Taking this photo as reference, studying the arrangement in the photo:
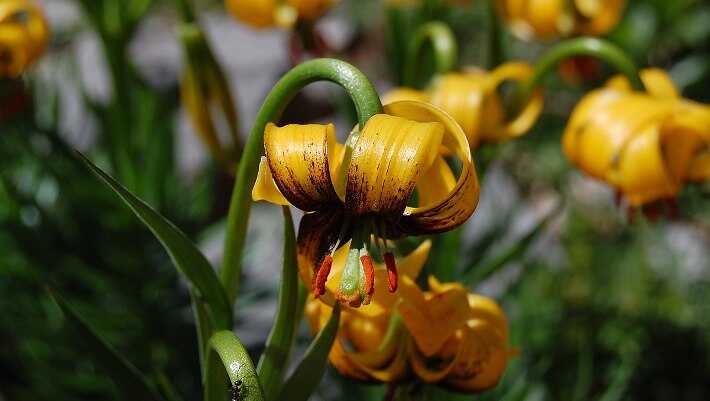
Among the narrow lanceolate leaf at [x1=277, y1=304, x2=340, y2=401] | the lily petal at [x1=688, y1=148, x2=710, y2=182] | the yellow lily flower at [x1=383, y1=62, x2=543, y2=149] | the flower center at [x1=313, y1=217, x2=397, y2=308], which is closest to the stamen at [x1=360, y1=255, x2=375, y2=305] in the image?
the flower center at [x1=313, y1=217, x2=397, y2=308]

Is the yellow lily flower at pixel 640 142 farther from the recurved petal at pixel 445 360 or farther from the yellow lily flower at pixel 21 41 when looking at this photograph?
the yellow lily flower at pixel 21 41

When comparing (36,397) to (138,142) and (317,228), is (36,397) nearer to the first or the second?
(138,142)

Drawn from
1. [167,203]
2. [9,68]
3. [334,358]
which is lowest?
[167,203]

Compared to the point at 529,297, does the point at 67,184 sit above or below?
above

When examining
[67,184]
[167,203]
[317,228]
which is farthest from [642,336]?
[317,228]

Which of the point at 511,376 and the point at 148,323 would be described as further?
the point at 148,323

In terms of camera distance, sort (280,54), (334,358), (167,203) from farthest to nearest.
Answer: (280,54) < (167,203) < (334,358)

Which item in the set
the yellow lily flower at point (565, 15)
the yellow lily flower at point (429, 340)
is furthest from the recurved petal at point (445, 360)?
the yellow lily flower at point (565, 15)

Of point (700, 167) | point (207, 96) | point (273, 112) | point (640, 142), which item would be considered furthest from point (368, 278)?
point (207, 96)
